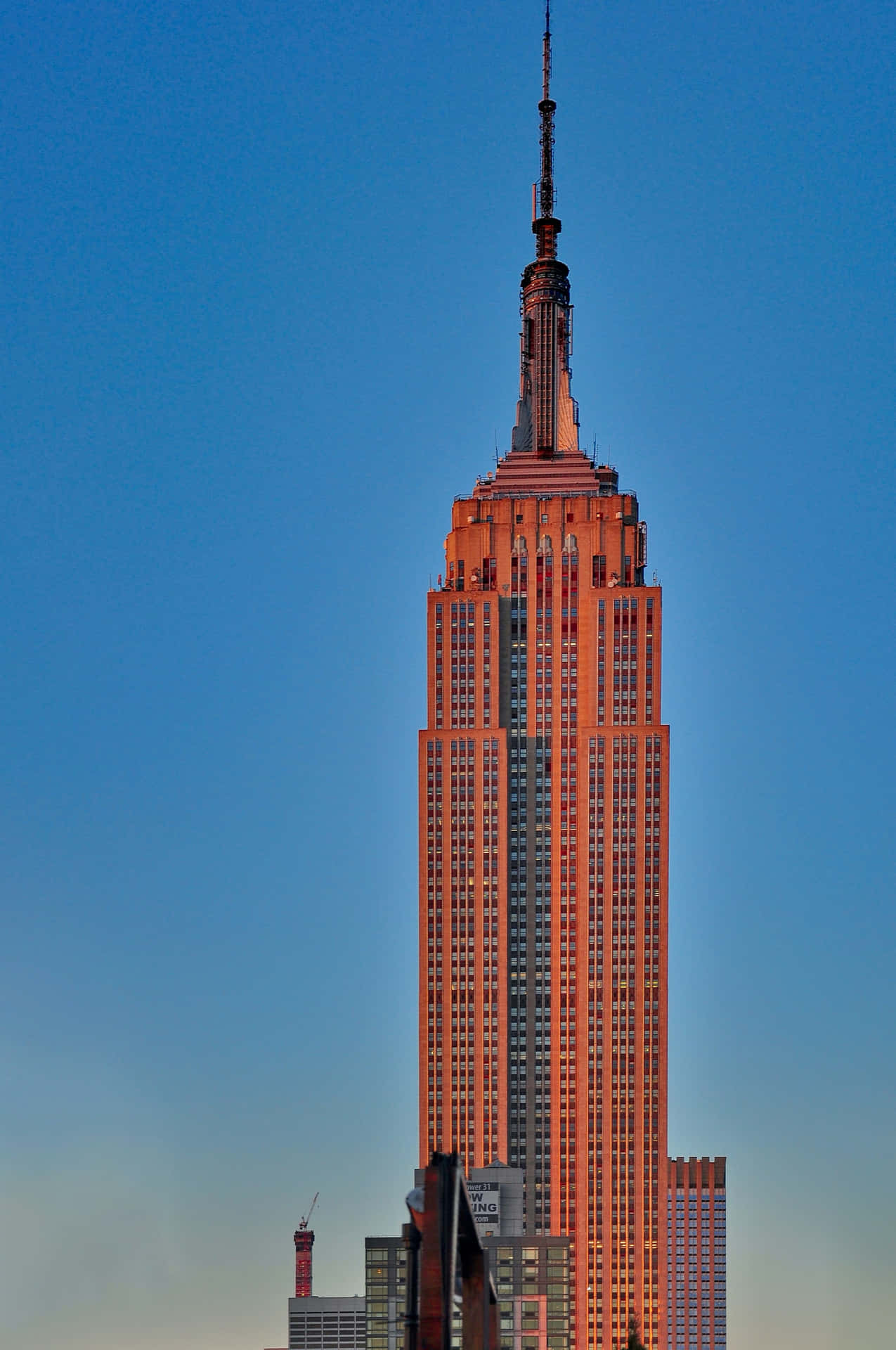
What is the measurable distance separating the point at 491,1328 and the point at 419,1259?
16892 mm

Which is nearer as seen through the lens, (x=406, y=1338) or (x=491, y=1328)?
(x=406, y=1338)

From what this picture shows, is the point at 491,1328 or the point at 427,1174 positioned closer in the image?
the point at 427,1174

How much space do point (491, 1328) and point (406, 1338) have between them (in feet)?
47.1

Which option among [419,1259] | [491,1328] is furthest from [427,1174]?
[491,1328]

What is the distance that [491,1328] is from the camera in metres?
139

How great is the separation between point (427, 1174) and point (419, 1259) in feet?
15.3

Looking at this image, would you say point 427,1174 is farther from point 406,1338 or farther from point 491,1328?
point 491,1328

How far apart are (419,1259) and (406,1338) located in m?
4.78

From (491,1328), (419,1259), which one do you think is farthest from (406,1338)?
(491,1328)

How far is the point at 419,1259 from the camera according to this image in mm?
124125

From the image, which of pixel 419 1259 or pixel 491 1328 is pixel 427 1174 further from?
pixel 491 1328

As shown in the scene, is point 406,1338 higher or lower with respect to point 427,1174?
lower

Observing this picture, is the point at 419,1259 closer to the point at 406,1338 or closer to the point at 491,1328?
the point at 406,1338
